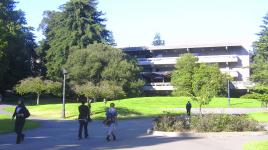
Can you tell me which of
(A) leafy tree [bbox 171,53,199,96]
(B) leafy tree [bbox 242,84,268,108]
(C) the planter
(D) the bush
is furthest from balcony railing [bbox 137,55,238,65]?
(C) the planter

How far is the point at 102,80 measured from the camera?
7125 cm

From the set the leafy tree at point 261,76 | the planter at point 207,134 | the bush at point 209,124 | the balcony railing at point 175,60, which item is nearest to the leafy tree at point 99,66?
the balcony railing at point 175,60

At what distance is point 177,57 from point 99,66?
23690 mm

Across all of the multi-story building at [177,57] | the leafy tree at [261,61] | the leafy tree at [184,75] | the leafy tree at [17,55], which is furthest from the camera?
the multi-story building at [177,57]

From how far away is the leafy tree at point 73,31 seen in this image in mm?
77938

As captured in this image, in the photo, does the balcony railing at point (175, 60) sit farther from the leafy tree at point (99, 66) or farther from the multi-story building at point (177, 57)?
the leafy tree at point (99, 66)

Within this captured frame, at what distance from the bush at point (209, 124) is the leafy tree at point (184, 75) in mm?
37172

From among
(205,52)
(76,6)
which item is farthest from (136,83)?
(205,52)

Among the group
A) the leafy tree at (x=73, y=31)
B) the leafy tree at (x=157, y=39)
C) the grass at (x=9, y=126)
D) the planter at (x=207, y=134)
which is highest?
the leafy tree at (x=157, y=39)

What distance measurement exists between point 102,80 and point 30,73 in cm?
1583

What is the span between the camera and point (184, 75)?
6819 centimetres

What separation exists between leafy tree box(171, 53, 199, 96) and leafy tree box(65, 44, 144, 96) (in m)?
7.62

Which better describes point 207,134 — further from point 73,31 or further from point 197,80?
point 73,31

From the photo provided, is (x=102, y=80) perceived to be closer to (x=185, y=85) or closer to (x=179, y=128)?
(x=185, y=85)
